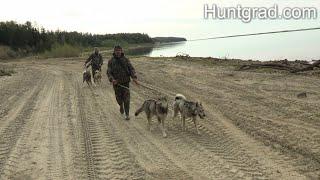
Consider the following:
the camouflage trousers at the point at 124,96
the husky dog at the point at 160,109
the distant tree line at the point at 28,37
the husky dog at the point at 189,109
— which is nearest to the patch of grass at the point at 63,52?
the distant tree line at the point at 28,37

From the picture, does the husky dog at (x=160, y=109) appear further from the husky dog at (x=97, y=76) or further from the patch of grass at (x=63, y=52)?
the patch of grass at (x=63, y=52)

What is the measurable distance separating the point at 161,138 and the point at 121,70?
2995 mm

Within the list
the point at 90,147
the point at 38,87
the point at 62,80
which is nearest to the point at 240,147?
the point at 90,147

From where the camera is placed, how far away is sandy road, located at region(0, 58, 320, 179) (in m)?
8.16

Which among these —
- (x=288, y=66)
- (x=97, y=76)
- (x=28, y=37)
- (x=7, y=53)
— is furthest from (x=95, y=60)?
(x=28, y=37)

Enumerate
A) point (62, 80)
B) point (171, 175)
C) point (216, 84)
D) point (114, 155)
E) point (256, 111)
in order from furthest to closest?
point (62, 80) → point (216, 84) → point (256, 111) → point (114, 155) → point (171, 175)

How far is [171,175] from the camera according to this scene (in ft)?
25.9

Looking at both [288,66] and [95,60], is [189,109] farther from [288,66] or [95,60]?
[288,66]

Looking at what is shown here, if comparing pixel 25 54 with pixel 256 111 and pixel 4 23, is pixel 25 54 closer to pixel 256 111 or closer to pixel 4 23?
pixel 4 23

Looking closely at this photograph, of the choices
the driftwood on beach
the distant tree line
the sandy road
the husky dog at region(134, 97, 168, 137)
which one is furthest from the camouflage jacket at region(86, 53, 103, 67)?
the distant tree line

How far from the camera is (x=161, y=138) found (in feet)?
34.8

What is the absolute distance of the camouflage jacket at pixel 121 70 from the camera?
42.8 ft

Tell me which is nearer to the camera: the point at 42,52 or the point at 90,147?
the point at 90,147

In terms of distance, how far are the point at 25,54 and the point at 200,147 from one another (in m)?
55.3
